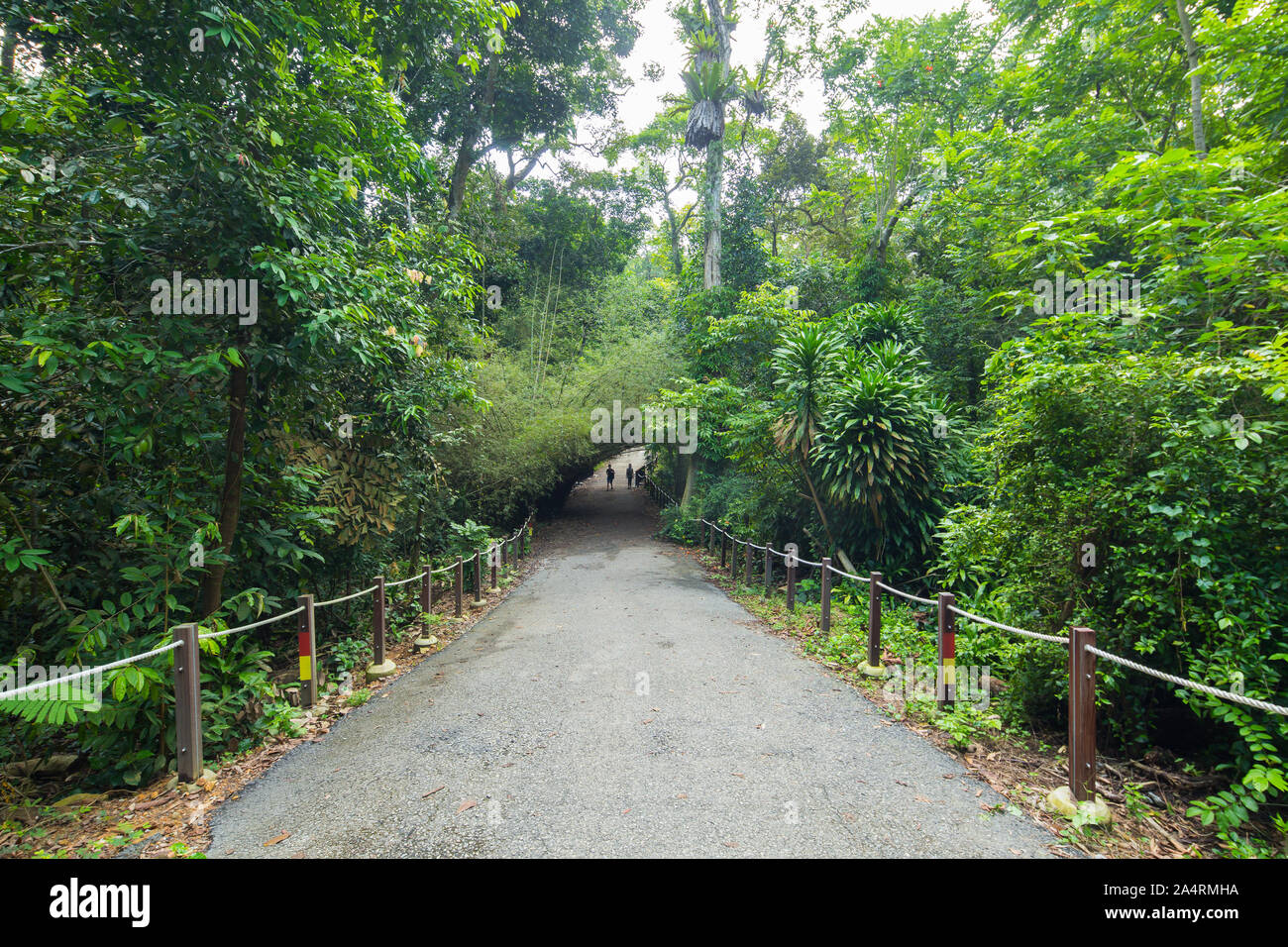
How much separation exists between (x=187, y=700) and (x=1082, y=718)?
16.7ft

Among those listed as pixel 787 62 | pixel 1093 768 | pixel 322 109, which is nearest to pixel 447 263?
pixel 322 109

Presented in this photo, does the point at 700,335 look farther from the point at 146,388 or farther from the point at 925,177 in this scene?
the point at 146,388

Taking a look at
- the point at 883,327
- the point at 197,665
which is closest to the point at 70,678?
the point at 197,665

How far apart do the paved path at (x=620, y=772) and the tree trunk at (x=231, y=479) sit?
4.62 feet

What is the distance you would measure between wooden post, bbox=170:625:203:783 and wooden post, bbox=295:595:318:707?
3.89 feet

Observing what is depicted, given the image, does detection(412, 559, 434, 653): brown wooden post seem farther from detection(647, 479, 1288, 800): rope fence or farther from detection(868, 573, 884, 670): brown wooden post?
detection(868, 573, 884, 670): brown wooden post

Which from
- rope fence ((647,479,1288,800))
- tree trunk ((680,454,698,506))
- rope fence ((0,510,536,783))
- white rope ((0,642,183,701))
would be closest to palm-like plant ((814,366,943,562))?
rope fence ((647,479,1288,800))

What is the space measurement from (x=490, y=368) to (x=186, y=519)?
31.4 feet

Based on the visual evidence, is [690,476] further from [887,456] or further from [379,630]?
[379,630]

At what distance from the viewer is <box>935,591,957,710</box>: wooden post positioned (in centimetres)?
443

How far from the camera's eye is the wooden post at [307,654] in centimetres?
470

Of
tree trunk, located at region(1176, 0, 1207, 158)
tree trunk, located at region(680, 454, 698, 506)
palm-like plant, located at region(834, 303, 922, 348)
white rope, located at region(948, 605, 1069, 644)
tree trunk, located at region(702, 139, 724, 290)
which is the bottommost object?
white rope, located at region(948, 605, 1069, 644)

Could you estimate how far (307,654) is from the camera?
472cm

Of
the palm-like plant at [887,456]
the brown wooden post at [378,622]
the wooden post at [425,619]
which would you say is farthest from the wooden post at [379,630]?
the palm-like plant at [887,456]
